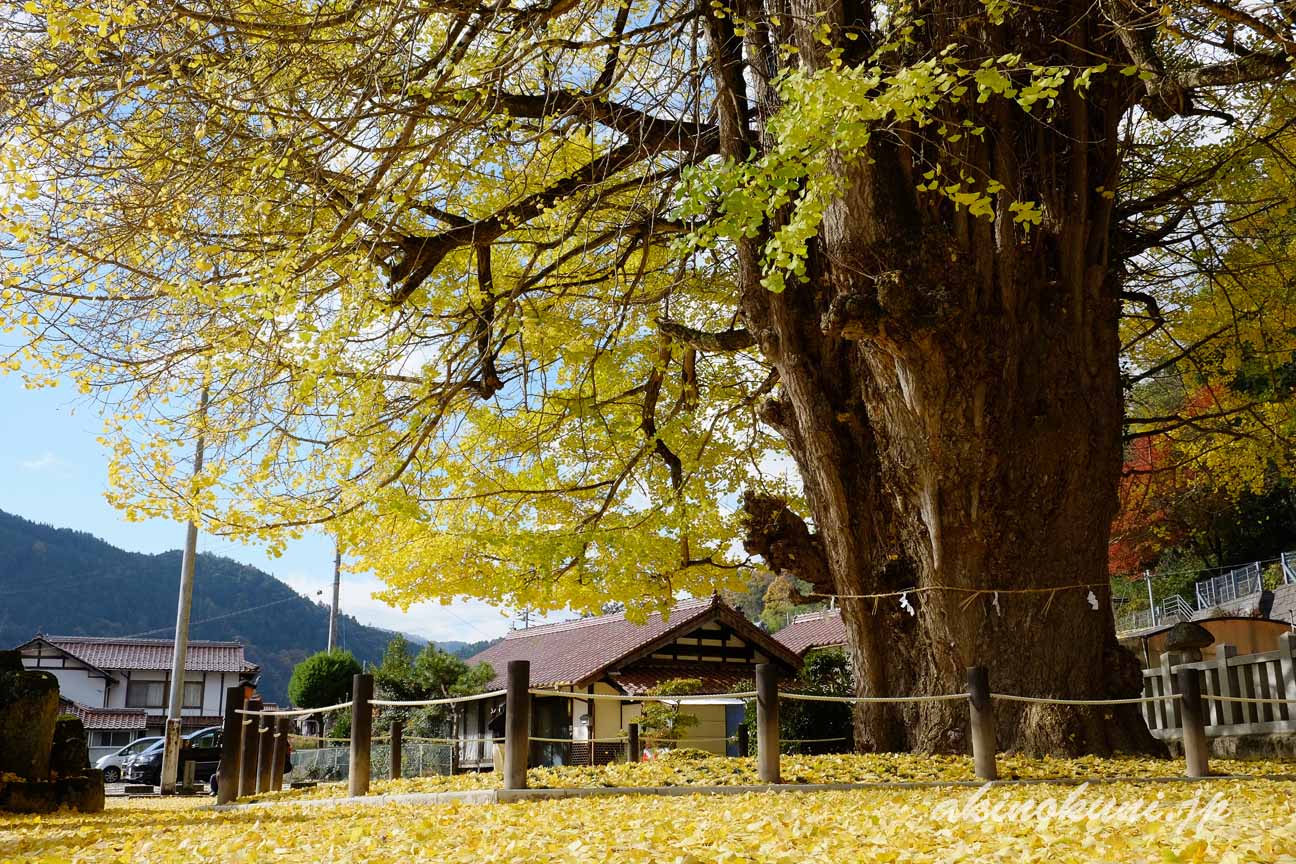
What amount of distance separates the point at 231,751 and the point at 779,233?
305 inches

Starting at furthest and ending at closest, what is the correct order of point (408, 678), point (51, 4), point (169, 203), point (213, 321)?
1. point (408, 678)
2. point (213, 321)
3. point (169, 203)
4. point (51, 4)

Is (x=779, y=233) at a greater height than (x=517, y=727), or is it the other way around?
(x=779, y=233)

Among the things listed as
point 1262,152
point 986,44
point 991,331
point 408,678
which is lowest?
point 408,678

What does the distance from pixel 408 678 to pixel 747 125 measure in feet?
65.2

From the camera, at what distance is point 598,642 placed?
26.8 meters

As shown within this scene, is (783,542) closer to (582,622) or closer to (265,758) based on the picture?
(265,758)

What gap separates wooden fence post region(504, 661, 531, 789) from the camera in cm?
690

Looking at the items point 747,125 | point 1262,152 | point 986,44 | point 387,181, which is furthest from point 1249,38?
point 387,181

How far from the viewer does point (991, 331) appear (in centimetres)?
812

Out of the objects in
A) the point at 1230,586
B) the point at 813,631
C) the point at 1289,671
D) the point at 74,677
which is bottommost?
the point at 1289,671

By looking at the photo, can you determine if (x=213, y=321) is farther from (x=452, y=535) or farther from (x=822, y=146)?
(x=822, y=146)

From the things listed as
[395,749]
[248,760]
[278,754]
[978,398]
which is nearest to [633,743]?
[395,749]

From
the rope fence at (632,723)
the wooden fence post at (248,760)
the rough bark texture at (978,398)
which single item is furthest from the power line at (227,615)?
the rough bark texture at (978,398)

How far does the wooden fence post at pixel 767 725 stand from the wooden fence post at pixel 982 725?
→ 1372 millimetres
